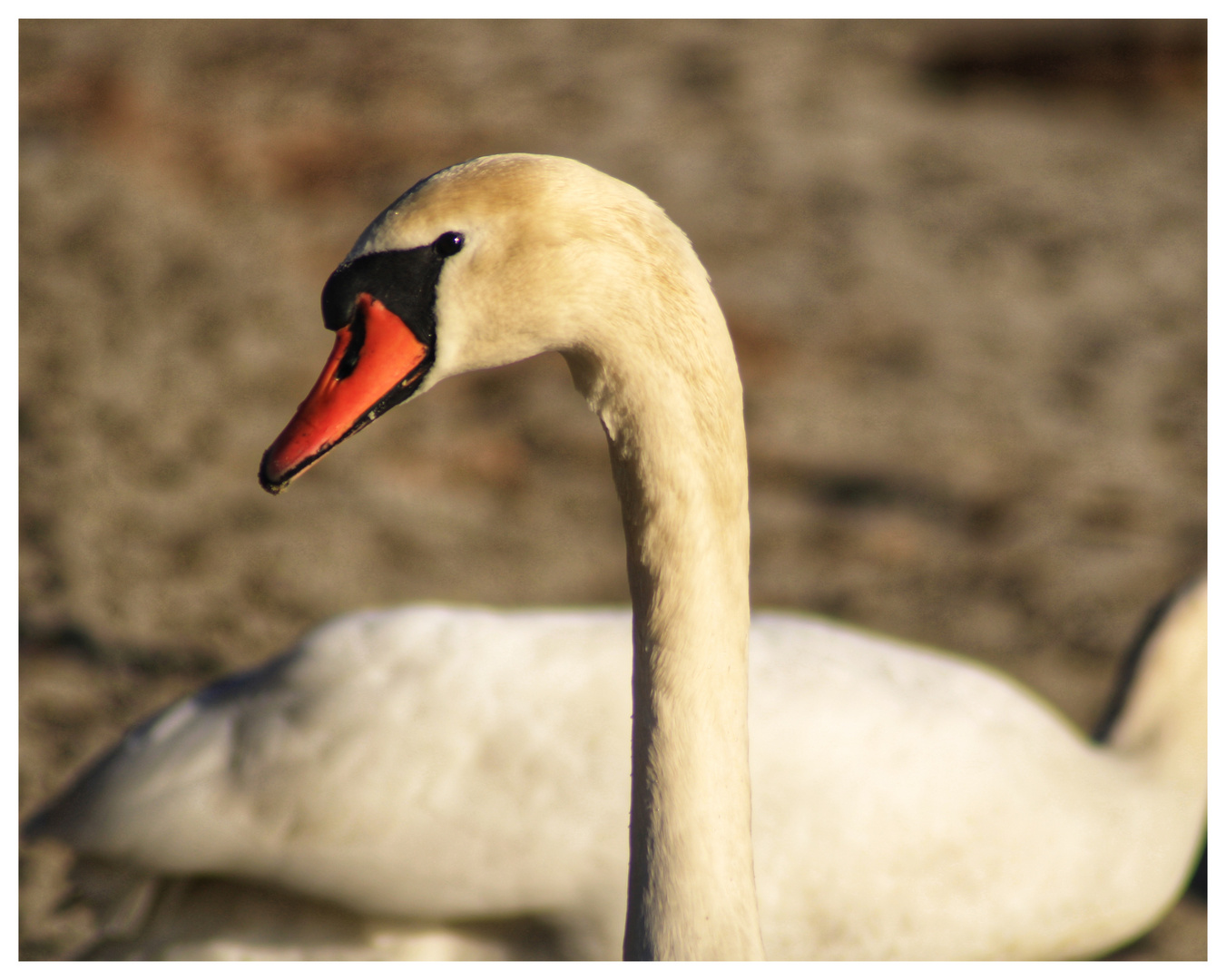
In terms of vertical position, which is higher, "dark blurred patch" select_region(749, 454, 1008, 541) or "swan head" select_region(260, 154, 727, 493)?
"swan head" select_region(260, 154, 727, 493)

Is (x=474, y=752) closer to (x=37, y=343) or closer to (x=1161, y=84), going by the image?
(x=37, y=343)

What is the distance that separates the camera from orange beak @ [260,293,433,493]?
48.4 inches

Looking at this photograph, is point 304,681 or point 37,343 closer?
point 304,681

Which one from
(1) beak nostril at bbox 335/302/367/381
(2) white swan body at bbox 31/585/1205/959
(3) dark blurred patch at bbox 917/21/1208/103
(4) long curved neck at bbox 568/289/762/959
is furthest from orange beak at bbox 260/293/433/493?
(3) dark blurred patch at bbox 917/21/1208/103

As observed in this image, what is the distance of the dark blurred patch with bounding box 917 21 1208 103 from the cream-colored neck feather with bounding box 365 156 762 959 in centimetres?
634

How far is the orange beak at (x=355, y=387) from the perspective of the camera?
4.03 feet

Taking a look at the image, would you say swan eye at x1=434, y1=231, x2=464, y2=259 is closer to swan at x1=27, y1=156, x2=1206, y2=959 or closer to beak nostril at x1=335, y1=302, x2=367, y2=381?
swan at x1=27, y1=156, x2=1206, y2=959

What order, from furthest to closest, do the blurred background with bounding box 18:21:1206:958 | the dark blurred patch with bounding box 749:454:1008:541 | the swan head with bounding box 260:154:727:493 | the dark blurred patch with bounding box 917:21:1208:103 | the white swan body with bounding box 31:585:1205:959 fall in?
the dark blurred patch with bounding box 917:21:1208:103 → the dark blurred patch with bounding box 749:454:1008:541 → the blurred background with bounding box 18:21:1206:958 → the white swan body with bounding box 31:585:1205:959 → the swan head with bounding box 260:154:727:493

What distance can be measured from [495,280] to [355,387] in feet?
0.61

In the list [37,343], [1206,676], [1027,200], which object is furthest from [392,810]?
[1027,200]

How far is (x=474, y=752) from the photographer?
80.3 inches

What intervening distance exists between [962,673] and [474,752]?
41.9 inches

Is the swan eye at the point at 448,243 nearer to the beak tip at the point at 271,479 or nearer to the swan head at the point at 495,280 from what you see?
the swan head at the point at 495,280

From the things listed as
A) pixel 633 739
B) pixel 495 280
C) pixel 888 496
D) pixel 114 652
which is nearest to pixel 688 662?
pixel 633 739
